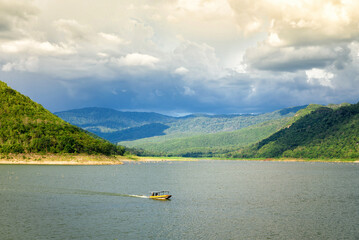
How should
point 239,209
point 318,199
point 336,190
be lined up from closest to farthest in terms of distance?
point 239,209 < point 318,199 < point 336,190

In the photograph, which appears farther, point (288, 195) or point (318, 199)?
point (288, 195)

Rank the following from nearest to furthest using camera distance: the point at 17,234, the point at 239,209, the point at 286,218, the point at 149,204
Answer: the point at 17,234 < the point at 286,218 < the point at 239,209 < the point at 149,204

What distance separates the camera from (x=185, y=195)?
114625 mm

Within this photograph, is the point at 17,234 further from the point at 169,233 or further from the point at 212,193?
the point at 212,193

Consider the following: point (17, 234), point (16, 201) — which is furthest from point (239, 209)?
point (16, 201)

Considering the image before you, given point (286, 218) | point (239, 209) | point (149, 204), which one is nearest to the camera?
point (286, 218)

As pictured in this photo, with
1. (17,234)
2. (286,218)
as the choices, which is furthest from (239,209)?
(17,234)

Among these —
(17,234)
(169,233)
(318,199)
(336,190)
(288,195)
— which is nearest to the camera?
(17,234)

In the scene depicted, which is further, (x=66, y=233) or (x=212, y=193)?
(x=212, y=193)

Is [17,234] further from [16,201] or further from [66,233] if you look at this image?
[16,201]

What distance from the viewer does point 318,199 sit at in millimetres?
108125

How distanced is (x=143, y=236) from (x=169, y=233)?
5457mm

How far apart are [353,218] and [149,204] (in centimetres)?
5200

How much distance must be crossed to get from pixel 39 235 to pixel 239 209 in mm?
50214
